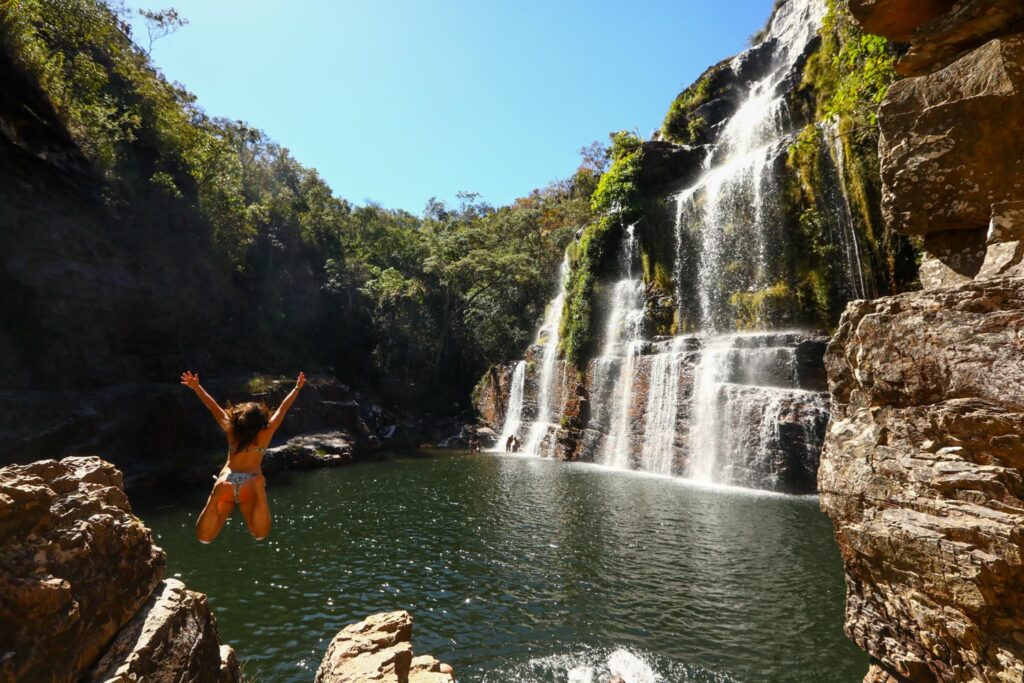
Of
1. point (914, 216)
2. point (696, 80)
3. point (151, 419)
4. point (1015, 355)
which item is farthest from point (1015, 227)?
point (696, 80)

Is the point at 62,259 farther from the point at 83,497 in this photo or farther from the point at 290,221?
the point at 83,497

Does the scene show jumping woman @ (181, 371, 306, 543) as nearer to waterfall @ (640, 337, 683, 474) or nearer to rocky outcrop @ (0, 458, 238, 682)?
rocky outcrop @ (0, 458, 238, 682)

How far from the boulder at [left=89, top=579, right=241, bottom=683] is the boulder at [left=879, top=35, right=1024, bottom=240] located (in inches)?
316

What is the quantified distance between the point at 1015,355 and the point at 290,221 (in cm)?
4292

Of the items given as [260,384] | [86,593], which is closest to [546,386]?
[260,384]

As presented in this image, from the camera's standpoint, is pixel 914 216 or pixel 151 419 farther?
pixel 151 419

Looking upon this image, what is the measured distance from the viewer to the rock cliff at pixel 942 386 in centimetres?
349

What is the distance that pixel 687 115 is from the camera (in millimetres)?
34281

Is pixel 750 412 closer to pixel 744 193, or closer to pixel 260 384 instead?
pixel 744 193

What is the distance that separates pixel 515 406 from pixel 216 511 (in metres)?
28.6

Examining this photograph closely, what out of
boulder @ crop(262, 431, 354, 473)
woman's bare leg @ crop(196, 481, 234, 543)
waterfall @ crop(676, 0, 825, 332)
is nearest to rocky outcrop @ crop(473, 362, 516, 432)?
boulder @ crop(262, 431, 354, 473)

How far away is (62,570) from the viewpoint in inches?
158


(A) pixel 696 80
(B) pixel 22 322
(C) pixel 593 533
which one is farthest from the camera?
(A) pixel 696 80

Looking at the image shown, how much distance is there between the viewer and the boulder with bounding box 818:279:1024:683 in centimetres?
344
